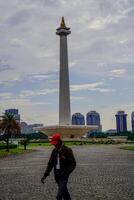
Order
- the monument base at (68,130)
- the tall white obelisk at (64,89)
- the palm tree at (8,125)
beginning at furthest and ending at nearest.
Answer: the monument base at (68,130) < the tall white obelisk at (64,89) < the palm tree at (8,125)

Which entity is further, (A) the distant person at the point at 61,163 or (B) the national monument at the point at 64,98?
(B) the national monument at the point at 64,98

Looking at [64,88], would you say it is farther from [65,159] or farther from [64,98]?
[65,159]

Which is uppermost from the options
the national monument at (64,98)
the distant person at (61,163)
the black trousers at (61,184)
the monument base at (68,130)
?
the national monument at (64,98)

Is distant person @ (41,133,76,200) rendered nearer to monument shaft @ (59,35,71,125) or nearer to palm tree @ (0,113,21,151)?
palm tree @ (0,113,21,151)

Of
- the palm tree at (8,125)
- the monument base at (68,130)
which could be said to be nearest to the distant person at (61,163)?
the palm tree at (8,125)

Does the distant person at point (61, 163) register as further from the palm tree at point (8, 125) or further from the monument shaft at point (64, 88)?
the monument shaft at point (64, 88)

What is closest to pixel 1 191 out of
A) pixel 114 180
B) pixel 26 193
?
pixel 26 193

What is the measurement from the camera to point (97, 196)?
555 inches

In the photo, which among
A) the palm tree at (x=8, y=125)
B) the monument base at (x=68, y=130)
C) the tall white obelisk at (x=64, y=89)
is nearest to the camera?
the palm tree at (x=8, y=125)

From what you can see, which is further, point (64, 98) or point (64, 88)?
point (64, 98)

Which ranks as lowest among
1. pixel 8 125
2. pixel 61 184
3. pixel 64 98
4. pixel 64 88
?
pixel 61 184

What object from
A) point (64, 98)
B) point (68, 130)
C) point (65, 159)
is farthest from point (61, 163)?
point (68, 130)

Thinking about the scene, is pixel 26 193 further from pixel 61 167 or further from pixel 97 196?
pixel 61 167

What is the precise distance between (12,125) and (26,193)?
56547 mm
